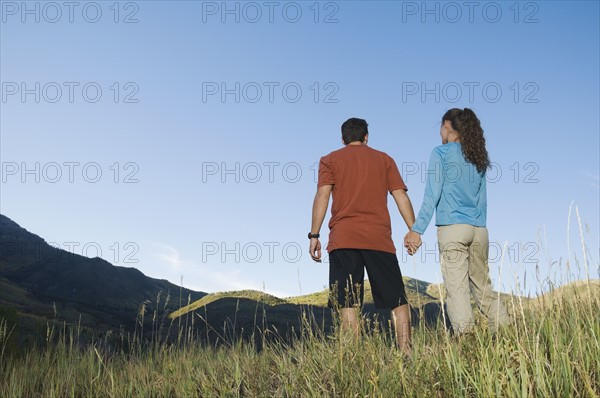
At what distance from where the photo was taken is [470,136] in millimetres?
5258

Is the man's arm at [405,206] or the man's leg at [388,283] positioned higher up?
the man's arm at [405,206]

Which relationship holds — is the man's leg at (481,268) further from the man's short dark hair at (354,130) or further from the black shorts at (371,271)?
the man's short dark hair at (354,130)

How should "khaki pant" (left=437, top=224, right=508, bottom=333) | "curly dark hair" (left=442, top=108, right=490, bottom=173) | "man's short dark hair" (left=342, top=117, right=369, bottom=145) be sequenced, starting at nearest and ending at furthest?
1. "khaki pant" (left=437, top=224, right=508, bottom=333)
2. "curly dark hair" (left=442, top=108, right=490, bottom=173)
3. "man's short dark hair" (left=342, top=117, right=369, bottom=145)

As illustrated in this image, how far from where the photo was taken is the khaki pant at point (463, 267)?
4.94 m

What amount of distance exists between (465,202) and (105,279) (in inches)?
3419

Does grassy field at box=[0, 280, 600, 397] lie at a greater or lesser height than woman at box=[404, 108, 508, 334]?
lesser

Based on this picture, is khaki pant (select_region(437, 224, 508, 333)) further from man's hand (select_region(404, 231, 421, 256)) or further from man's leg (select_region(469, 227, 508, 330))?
man's hand (select_region(404, 231, 421, 256))

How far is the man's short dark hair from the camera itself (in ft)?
19.5

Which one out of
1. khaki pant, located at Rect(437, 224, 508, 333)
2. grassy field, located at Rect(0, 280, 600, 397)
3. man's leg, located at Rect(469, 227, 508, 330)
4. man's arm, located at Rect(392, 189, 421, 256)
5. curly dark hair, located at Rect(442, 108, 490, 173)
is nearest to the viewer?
grassy field, located at Rect(0, 280, 600, 397)

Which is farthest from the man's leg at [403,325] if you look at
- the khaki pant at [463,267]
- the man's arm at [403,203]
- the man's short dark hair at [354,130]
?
the man's short dark hair at [354,130]

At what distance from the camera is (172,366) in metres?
5.54

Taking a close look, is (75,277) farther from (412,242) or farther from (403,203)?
(412,242)

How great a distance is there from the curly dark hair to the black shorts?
4.07ft

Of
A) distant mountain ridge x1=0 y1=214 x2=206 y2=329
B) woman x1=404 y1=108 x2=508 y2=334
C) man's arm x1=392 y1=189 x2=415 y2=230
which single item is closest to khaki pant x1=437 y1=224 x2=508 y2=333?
woman x1=404 y1=108 x2=508 y2=334
